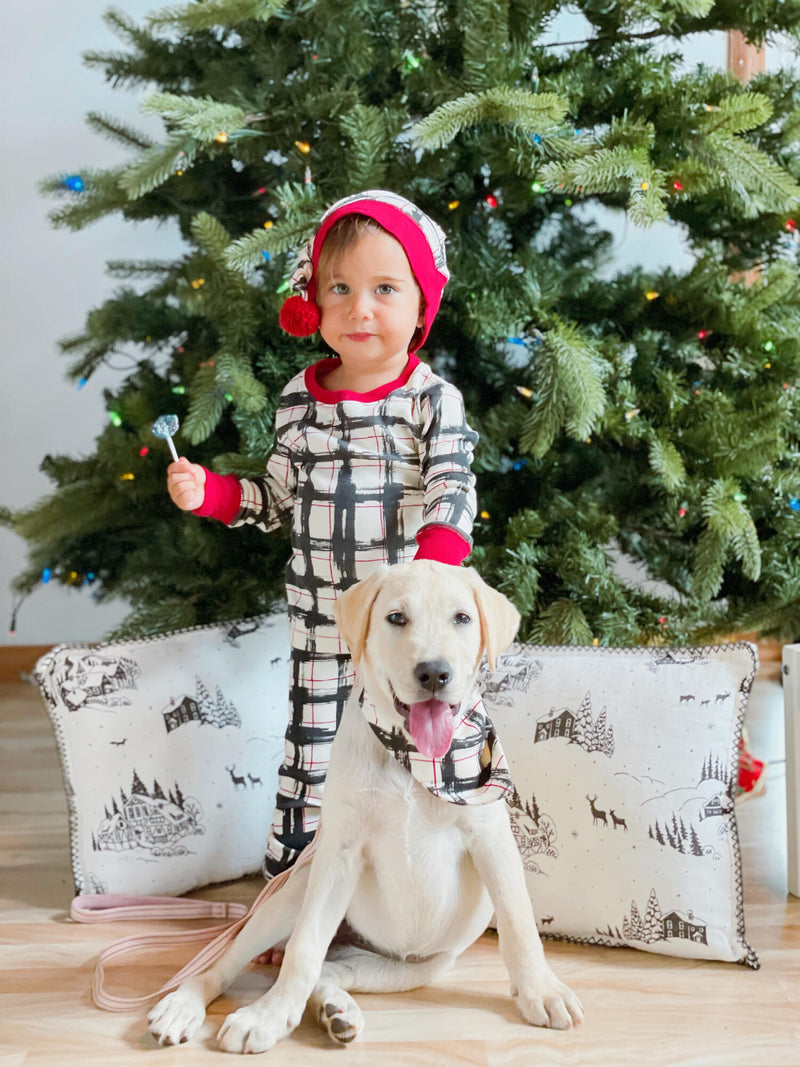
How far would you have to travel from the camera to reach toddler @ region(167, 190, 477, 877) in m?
1.26

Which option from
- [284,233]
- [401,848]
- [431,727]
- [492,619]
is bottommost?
[401,848]

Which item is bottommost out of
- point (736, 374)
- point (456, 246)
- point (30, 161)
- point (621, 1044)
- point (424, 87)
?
point (621, 1044)

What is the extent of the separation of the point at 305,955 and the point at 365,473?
587 mm

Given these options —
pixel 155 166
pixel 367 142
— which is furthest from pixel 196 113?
pixel 367 142

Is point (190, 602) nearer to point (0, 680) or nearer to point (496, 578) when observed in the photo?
point (496, 578)

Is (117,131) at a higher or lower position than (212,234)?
higher

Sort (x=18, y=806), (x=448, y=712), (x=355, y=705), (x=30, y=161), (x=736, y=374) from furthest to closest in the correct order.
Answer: (x=30, y=161), (x=18, y=806), (x=736, y=374), (x=355, y=705), (x=448, y=712)

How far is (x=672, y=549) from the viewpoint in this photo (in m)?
1.75

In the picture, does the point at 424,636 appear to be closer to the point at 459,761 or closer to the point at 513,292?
the point at 459,761

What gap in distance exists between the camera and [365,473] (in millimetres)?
1308

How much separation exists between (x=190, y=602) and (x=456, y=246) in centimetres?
75

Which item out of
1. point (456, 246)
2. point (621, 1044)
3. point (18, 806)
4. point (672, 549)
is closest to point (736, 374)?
point (672, 549)

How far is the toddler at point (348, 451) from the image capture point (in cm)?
126

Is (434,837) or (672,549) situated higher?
(672,549)
